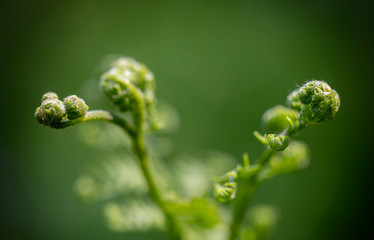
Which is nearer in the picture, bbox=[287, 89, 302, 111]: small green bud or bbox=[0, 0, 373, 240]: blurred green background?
bbox=[287, 89, 302, 111]: small green bud

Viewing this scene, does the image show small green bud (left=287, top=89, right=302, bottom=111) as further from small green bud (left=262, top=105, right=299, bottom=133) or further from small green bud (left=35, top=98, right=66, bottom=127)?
small green bud (left=35, top=98, right=66, bottom=127)

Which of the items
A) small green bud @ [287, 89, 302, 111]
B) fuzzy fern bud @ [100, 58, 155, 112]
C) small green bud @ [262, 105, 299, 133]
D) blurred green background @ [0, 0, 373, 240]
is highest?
blurred green background @ [0, 0, 373, 240]

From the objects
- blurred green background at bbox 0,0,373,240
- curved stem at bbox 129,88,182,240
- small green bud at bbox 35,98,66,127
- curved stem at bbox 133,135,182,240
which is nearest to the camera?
small green bud at bbox 35,98,66,127

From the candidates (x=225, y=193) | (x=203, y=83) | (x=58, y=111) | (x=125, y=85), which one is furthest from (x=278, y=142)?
(x=203, y=83)

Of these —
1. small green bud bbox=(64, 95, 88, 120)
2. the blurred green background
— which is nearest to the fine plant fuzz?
small green bud bbox=(64, 95, 88, 120)

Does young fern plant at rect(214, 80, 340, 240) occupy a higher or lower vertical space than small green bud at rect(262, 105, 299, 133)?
lower

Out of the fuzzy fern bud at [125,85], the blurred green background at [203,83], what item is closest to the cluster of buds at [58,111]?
the fuzzy fern bud at [125,85]

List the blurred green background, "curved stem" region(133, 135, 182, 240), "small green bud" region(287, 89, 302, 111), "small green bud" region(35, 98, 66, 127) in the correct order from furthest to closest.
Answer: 1. the blurred green background
2. "curved stem" region(133, 135, 182, 240)
3. "small green bud" region(287, 89, 302, 111)
4. "small green bud" region(35, 98, 66, 127)
